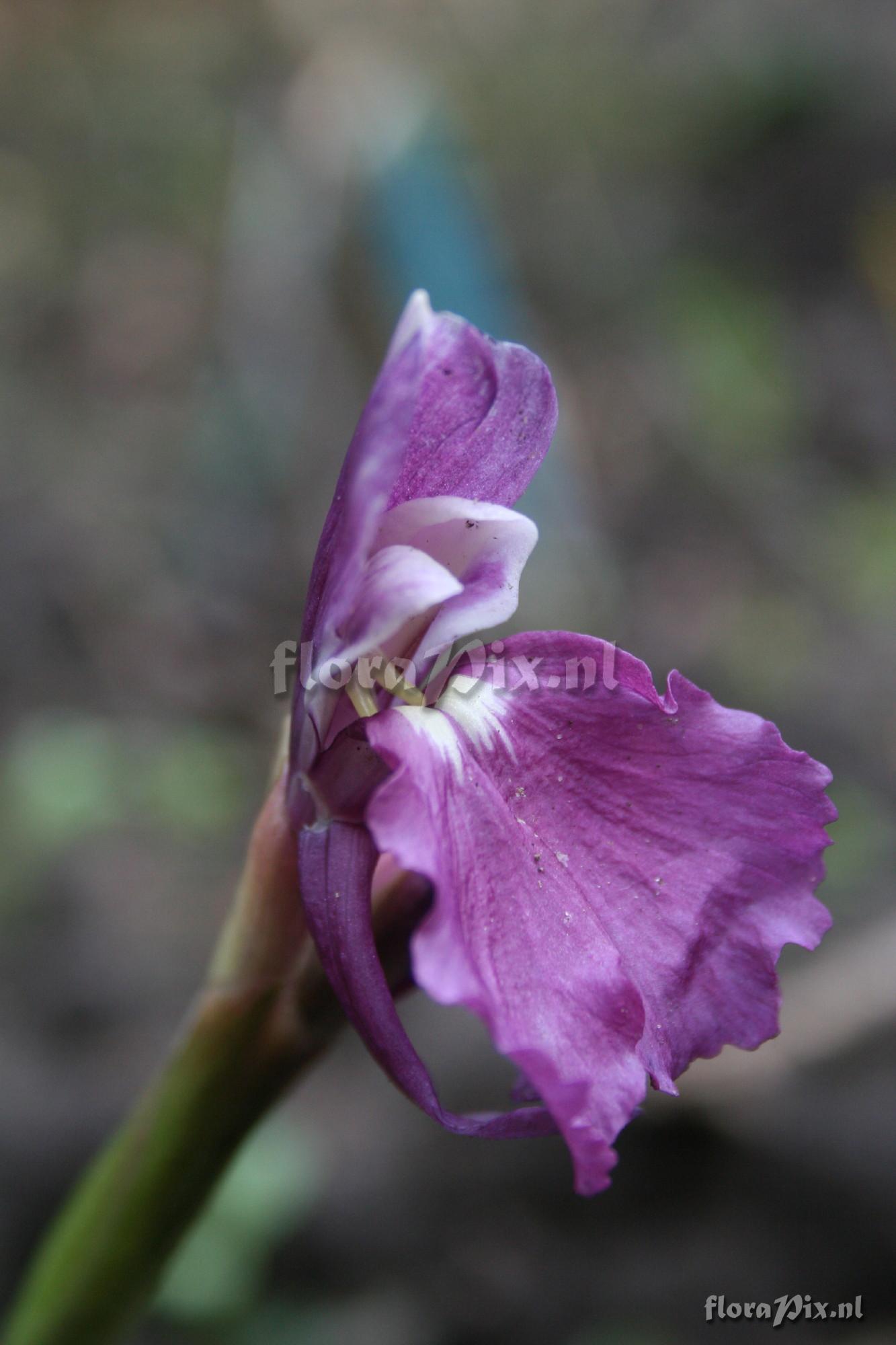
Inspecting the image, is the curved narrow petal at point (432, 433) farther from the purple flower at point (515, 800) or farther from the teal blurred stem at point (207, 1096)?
the teal blurred stem at point (207, 1096)

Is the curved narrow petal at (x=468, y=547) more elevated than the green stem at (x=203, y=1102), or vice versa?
the curved narrow petal at (x=468, y=547)

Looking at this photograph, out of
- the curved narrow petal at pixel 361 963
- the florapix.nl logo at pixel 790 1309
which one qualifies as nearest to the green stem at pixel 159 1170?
the curved narrow petal at pixel 361 963

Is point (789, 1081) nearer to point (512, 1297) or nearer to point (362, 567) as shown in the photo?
point (512, 1297)

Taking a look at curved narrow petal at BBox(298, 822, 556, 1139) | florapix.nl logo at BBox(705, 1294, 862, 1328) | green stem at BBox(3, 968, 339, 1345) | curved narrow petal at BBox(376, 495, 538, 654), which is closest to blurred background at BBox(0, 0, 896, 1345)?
florapix.nl logo at BBox(705, 1294, 862, 1328)

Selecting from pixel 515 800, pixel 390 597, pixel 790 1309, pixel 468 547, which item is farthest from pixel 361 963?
pixel 790 1309

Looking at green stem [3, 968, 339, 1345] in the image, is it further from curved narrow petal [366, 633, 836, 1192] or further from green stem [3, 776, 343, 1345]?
curved narrow petal [366, 633, 836, 1192]

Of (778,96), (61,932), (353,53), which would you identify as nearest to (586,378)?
(353,53)

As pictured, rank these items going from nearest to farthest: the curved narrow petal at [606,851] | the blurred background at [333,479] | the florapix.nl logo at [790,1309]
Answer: the curved narrow petal at [606,851] → the florapix.nl logo at [790,1309] → the blurred background at [333,479]
